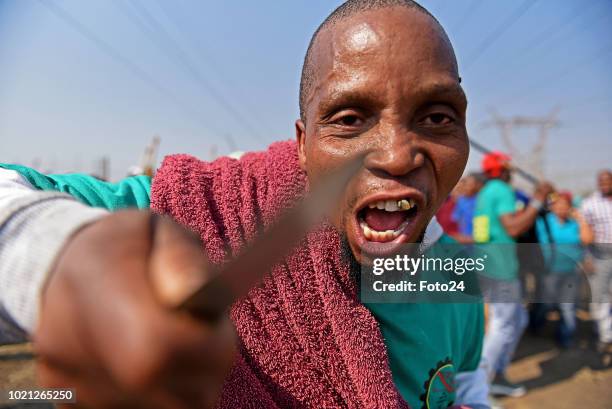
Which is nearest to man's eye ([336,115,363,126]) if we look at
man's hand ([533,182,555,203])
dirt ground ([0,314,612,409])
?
dirt ground ([0,314,612,409])

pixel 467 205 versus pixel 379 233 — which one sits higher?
pixel 467 205

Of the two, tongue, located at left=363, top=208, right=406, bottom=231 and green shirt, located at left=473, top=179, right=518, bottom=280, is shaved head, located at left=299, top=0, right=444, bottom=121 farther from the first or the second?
green shirt, located at left=473, top=179, right=518, bottom=280

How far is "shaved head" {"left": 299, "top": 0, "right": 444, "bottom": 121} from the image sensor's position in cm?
90

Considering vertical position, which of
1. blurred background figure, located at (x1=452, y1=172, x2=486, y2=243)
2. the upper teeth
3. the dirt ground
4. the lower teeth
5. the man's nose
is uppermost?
blurred background figure, located at (x1=452, y1=172, x2=486, y2=243)

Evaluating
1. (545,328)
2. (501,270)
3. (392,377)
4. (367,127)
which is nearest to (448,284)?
(392,377)

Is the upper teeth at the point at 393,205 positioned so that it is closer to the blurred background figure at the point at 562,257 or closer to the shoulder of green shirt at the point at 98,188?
the shoulder of green shirt at the point at 98,188

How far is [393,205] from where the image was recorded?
2.75 ft

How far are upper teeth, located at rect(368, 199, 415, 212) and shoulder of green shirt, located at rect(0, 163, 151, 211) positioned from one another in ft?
1.49

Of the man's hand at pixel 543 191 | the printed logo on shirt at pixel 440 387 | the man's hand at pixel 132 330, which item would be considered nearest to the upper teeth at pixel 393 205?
the printed logo on shirt at pixel 440 387

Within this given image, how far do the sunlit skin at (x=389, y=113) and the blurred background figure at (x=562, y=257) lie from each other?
2.26 metres

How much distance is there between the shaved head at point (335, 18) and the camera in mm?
896

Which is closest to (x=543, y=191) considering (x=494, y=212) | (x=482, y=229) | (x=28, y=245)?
(x=494, y=212)

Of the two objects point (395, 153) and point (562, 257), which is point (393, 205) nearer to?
point (395, 153)

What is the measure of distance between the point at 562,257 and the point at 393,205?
9.99 feet
